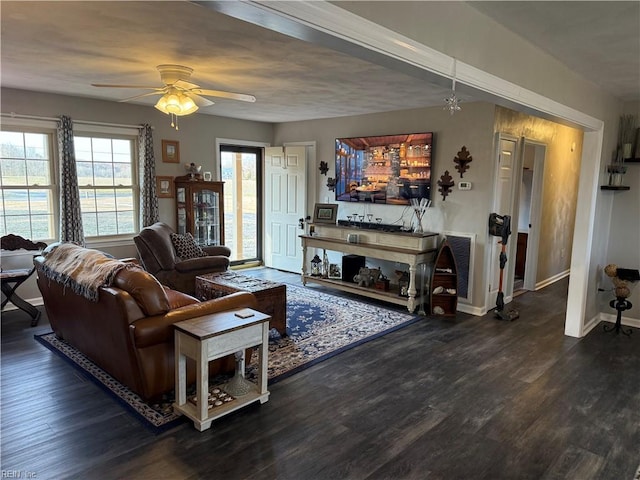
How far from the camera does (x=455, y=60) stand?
6.70 feet

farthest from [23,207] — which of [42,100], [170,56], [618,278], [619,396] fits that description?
[618,278]

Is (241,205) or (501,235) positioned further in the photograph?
(241,205)

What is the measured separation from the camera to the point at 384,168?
576cm

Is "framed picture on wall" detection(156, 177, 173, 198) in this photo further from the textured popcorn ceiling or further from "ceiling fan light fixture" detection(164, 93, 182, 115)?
"ceiling fan light fixture" detection(164, 93, 182, 115)

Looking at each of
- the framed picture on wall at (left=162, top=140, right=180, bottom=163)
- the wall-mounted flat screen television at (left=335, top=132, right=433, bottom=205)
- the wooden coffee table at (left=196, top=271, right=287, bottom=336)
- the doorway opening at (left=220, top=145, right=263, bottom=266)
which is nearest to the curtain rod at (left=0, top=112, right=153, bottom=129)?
the framed picture on wall at (left=162, top=140, right=180, bottom=163)

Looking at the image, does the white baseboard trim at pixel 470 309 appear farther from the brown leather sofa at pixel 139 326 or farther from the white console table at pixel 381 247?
the brown leather sofa at pixel 139 326

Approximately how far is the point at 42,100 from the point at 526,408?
18.8ft

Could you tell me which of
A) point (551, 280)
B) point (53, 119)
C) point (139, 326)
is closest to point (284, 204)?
point (53, 119)

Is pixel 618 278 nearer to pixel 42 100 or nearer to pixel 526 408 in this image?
pixel 526 408

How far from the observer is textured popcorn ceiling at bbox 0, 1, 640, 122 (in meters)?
2.33

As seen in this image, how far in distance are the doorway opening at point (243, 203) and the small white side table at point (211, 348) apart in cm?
467

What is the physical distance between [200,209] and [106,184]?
4.23 feet

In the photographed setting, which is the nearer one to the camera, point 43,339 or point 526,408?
point 526,408

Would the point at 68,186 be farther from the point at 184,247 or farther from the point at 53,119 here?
the point at 184,247
